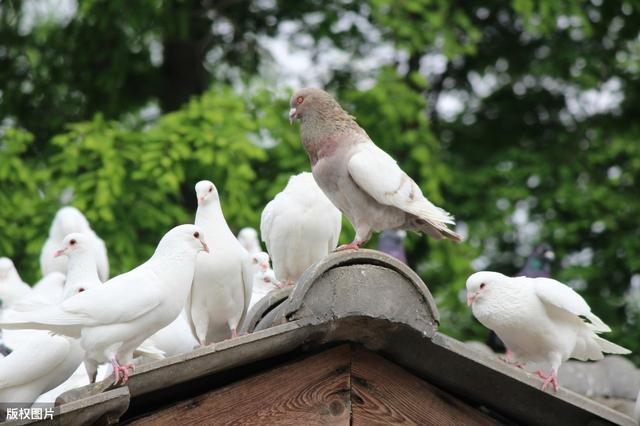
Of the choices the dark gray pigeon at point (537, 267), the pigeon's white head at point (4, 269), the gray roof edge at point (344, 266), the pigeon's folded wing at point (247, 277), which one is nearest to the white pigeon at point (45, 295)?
the pigeon's white head at point (4, 269)

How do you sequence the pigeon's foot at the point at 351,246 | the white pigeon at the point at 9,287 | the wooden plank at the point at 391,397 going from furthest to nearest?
the white pigeon at the point at 9,287
the pigeon's foot at the point at 351,246
the wooden plank at the point at 391,397

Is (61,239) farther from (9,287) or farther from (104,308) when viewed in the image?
(104,308)

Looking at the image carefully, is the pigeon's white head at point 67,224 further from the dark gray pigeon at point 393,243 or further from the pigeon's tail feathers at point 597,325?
the pigeon's tail feathers at point 597,325

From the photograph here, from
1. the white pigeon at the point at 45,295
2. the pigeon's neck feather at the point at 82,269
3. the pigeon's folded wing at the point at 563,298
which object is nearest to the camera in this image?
the pigeon's folded wing at the point at 563,298

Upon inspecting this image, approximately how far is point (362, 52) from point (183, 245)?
1129 cm

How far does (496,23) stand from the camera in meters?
17.1

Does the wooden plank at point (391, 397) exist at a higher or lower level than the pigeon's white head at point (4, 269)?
higher

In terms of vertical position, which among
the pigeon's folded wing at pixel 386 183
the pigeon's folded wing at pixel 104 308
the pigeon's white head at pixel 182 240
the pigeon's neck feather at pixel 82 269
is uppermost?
the pigeon's folded wing at pixel 386 183

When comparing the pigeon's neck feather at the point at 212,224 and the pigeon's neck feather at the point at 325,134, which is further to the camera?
the pigeon's neck feather at the point at 212,224

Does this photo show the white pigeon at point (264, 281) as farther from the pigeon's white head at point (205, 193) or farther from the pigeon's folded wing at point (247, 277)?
the pigeon's white head at point (205, 193)

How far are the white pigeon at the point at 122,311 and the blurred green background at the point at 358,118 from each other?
7740 mm

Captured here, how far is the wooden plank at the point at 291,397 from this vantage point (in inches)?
187

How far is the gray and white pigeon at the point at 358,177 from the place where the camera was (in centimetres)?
588

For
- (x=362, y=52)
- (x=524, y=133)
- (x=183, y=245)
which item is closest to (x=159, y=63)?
(x=362, y=52)
